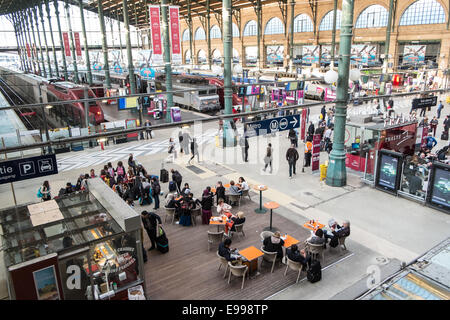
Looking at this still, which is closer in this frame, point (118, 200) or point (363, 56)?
point (118, 200)

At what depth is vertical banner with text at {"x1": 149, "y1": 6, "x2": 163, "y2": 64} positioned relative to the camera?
21.2 m

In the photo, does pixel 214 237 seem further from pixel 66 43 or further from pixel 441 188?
pixel 66 43

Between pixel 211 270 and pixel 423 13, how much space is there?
43.6m

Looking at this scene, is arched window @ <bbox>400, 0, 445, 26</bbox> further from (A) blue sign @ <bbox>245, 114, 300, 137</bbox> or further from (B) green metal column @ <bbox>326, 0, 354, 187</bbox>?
(A) blue sign @ <bbox>245, 114, 300, 137</bbox>

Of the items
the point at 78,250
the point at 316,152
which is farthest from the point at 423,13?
the point at 78,250

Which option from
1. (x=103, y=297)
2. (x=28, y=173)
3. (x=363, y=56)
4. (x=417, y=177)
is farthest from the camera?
(x=363, y=56)

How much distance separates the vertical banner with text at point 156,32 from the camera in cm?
2118

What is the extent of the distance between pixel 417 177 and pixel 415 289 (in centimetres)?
1015

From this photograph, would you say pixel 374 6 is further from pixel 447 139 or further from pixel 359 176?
pixel 359 176

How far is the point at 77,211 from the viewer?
8.69 meters

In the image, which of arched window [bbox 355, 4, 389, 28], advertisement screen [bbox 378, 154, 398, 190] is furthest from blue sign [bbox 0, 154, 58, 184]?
arched window [bbox 355, 4, 389, 28]

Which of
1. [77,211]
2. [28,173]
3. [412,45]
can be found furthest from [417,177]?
[412,45]

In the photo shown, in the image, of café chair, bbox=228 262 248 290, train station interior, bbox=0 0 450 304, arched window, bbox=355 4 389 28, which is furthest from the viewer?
arched window, bbox=355 4 389 28

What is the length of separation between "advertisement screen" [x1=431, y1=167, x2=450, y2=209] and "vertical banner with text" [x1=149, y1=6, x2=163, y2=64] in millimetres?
17503
